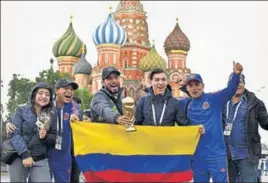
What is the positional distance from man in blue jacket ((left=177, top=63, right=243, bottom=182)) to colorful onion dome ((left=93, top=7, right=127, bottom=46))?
43.5m

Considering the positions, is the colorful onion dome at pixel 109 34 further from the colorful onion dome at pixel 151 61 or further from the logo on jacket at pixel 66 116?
the logo on jacket at pixel 66 116

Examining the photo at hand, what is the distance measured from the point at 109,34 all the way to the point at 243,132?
43223mm

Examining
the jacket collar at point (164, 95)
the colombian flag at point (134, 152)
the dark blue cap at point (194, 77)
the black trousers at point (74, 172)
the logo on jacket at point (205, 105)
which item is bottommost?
the black trousers at point (74, 172)

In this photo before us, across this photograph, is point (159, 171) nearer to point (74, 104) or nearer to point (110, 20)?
point (74, 104)

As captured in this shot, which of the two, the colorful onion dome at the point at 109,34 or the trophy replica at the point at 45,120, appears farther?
the colorful onion dome at the point at 109,34

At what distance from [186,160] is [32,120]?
1526 mm

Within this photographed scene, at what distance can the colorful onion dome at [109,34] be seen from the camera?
49219 millimetres

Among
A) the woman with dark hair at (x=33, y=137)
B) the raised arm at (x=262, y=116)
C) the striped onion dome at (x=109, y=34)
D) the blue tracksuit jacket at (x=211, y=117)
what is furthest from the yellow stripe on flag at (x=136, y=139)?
the striped onion dome at (x=109, y=34)

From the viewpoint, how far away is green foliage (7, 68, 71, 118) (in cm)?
3769

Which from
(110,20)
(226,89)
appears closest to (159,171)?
(226,89)

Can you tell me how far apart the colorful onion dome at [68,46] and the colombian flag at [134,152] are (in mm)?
48402

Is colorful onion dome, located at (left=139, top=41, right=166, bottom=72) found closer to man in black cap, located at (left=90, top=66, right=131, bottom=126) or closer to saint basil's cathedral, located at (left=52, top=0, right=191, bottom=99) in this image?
saint basil's cathedral, located at (left=52, top=0, right=191, bottom=99)

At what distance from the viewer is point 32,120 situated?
18.0 ft

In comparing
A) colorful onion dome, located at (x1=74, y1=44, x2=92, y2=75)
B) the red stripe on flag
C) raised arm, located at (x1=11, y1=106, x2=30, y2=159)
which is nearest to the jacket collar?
the red stripe on flag
